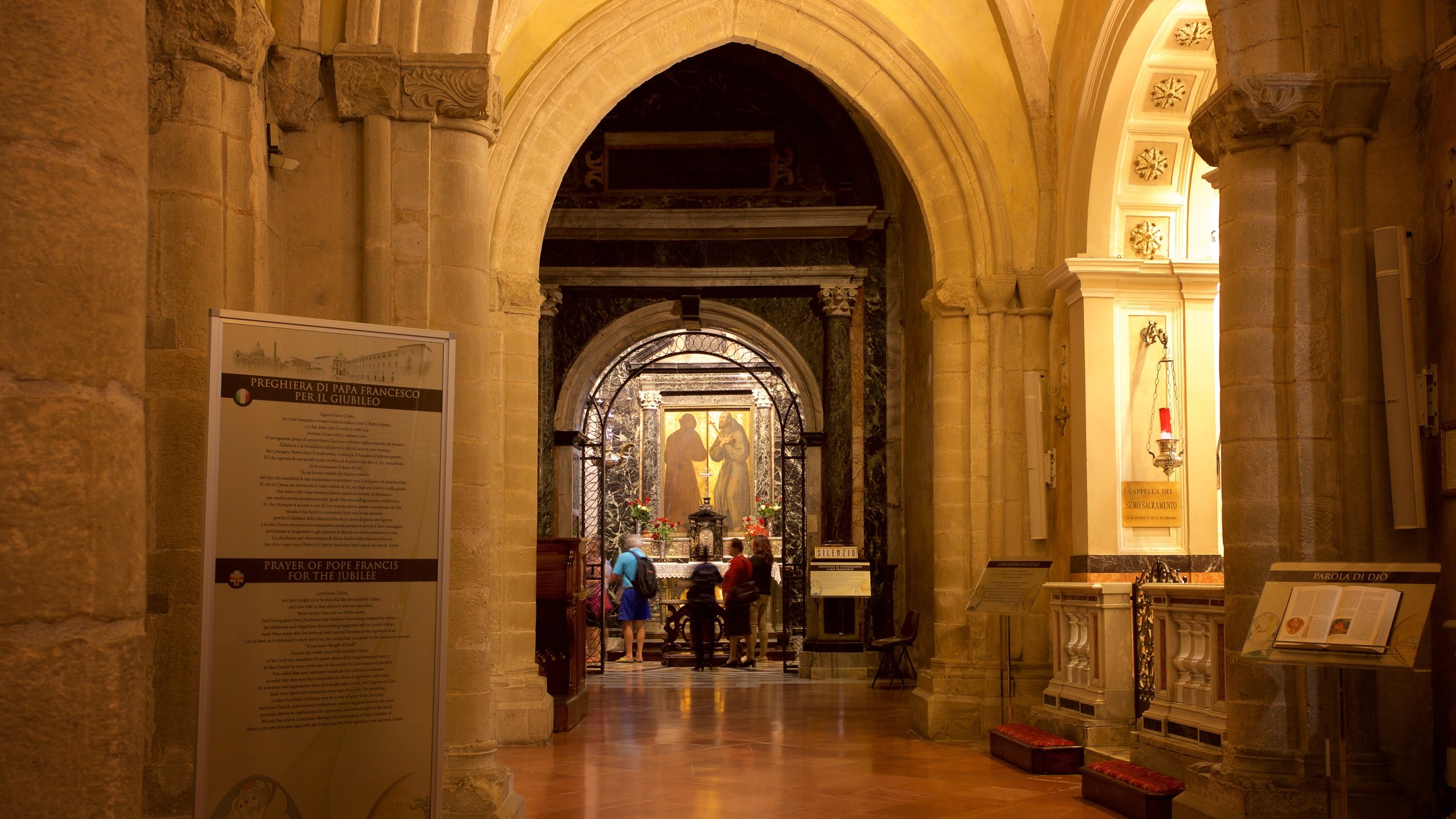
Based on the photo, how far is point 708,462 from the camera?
24.7 m

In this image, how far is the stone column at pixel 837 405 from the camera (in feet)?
53.0

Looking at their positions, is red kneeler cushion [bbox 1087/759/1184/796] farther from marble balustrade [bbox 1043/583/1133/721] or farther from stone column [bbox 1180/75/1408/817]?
marble balustrade [bbox 1043/583/1133/721]

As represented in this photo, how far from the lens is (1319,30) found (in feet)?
20.2

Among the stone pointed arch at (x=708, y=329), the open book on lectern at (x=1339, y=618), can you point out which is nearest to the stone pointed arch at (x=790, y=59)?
the open book on lectern at (x=1339, y=618)

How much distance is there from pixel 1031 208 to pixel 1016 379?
53.5 inches

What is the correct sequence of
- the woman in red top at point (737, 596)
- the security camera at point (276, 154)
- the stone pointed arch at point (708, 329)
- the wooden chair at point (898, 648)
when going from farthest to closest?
the stone pointed arch at point (708, 329)
the woman in red top at point (737, 596)
the wooden chair at point (898, 648)
the security camera at point (276, 154)

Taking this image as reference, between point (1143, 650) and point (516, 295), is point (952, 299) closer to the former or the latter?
point (1143, 650)

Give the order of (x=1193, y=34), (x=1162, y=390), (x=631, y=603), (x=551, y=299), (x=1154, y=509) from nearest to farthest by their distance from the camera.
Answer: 1. (x=1193, y=34)
2. (x=1154, y=509)
3. (x=1162, y=390)
4. (x=551, y=299)
5. (x=631, y=603)

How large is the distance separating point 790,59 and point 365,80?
595 cm

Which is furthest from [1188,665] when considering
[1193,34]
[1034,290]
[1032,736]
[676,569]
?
[676,569]

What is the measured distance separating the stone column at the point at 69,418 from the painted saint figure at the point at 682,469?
886 inches

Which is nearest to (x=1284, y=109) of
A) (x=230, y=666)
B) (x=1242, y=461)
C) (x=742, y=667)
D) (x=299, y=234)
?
(x=1242, y=461)

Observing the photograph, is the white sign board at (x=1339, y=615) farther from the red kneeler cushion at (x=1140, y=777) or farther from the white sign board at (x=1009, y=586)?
the white sign board at (x=1009, y=586)

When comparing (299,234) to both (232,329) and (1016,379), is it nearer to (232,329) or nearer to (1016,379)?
(232,329)
